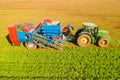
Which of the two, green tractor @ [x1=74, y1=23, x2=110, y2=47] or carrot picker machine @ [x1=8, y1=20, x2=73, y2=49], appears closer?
carrot picker machine @ [x1=8, y1=20, x2=73, y2=49]

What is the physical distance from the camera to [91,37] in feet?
51.2

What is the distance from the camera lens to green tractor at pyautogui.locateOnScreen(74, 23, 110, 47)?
15445 millimetres

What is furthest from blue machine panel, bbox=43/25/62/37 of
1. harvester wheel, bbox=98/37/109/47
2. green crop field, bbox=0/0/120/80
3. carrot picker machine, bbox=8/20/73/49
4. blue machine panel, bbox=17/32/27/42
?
harvester wheel, bbox=98/37/109/47

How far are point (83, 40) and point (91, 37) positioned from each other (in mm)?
607

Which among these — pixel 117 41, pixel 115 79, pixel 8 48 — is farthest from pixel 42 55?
pixel 117 41

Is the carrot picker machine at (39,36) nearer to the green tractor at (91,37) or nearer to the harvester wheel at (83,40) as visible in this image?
the harvester wheel at (83,40)

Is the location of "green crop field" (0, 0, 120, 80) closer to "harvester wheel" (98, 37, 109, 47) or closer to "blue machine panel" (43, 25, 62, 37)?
"harvester wheel" (98, 37, 109, 47)

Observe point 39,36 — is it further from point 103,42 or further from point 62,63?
point 103,42

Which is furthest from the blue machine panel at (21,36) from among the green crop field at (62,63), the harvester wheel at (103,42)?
the harvester wheel at (103,42)

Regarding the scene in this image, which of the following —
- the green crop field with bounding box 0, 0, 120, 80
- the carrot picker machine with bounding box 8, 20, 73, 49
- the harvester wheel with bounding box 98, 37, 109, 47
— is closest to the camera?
the green crop field with bounding box 0, 0, 120, 80

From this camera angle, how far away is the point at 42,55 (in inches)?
547

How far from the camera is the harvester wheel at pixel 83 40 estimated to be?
15.4 meters

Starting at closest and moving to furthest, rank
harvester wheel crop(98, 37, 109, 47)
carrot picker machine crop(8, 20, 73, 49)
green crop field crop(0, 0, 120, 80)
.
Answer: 1. green crop field crop(0, 0, 120, 80)
2. carrot picker machine crop(8, 20, 73, 49)
3. harvester wheel crop(98, 37, 109, 47)

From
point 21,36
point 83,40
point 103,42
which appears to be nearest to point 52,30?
point 21,36
